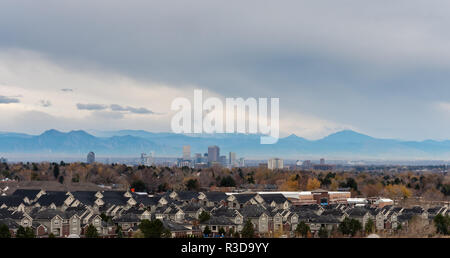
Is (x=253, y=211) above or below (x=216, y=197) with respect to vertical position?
below

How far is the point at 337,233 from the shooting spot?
2594 cm

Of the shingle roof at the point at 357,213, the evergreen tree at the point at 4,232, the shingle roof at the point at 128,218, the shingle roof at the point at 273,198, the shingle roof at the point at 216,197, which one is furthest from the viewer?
the shingle roof at the point at 216,197

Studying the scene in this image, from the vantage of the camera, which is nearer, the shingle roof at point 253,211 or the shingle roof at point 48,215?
the shingle roof at point 48,215

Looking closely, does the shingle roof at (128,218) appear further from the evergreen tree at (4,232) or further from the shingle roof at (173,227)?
the evergreen tree at (4,232)

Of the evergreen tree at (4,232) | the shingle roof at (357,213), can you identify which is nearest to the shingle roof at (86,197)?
the evergreen tree at (4,232)

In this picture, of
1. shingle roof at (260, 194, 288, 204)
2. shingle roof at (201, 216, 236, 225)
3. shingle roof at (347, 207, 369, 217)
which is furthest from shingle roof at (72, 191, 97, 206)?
shingle roof at (347, 207, 369, 217)

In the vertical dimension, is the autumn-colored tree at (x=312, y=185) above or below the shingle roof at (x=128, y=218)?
above

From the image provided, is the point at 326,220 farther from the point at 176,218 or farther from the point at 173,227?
the point at 176,218

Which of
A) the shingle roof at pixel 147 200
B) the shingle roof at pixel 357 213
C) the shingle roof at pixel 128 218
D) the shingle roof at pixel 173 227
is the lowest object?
the shingle roof at pixel 173 227

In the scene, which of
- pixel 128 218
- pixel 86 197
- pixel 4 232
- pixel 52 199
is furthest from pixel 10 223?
pixel 86 197

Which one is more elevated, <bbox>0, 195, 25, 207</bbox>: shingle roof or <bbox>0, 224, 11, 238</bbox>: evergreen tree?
<bbox>0, 195, 25, 207</bbox>: shingle roof

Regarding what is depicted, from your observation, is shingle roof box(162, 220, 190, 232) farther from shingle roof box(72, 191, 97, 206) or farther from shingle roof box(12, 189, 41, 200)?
shingle roof box(12, 189, 41, 200)
